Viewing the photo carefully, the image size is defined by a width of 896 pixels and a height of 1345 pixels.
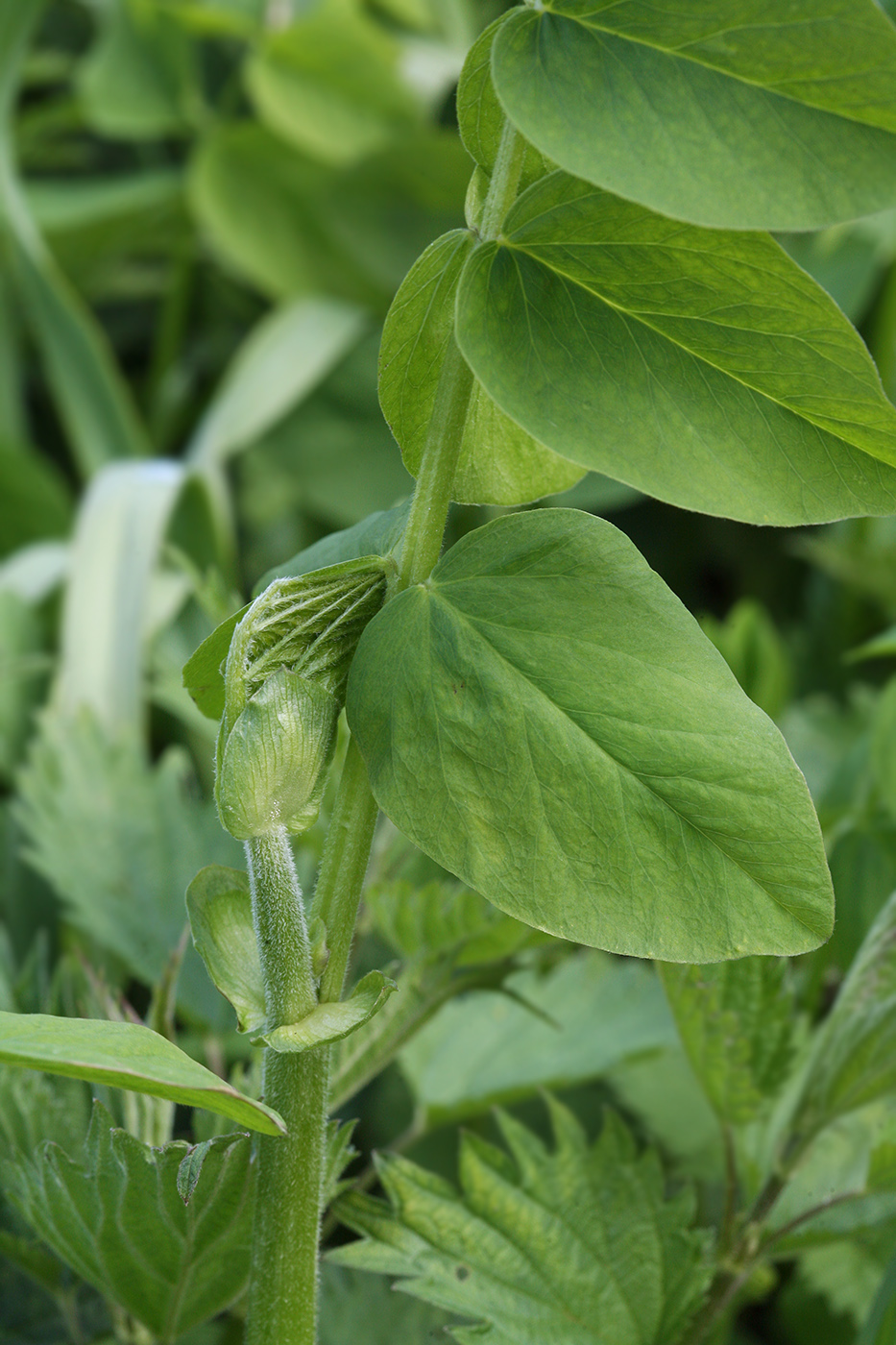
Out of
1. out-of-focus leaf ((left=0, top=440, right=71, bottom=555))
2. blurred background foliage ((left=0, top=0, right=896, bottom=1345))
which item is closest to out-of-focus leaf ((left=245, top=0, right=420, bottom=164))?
blurred background foliage ((left=0, top=0, right=896, bottom=1345))

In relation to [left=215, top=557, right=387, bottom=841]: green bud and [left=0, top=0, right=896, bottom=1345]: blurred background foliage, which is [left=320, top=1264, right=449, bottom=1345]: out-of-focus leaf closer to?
[left=0, top=0, right=896, bottom=1345]: blurred background foliage

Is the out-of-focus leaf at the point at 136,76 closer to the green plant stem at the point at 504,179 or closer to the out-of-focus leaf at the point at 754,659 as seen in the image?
the out-of-focus leaf at the point at 754,659

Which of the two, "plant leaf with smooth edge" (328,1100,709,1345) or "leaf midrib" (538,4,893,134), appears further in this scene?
"plant leaf with smooth edge" (328,1100,709,1345)

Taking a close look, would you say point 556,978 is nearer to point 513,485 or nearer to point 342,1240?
point 342,1240

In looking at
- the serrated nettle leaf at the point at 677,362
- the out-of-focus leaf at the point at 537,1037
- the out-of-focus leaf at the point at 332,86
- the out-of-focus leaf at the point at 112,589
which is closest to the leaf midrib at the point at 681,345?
the serrated nettle leaf at the point at 677,362

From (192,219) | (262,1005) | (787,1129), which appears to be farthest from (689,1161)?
(192,219)

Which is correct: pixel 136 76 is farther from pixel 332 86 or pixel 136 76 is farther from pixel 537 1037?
pixel 537 1037

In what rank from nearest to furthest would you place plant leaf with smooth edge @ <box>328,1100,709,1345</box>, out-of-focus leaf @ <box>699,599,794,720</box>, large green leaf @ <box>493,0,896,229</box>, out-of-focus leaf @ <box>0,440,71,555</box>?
large green leaf @ <box>493,0,896,229</box> < plant leaf with smooth edge @ <box>328,1100,709,1345</box> < out-of-focus leaf @ <box>699,599,794,720</box> < out-of-focus leaf @ <box>0,440,71,555</box>
